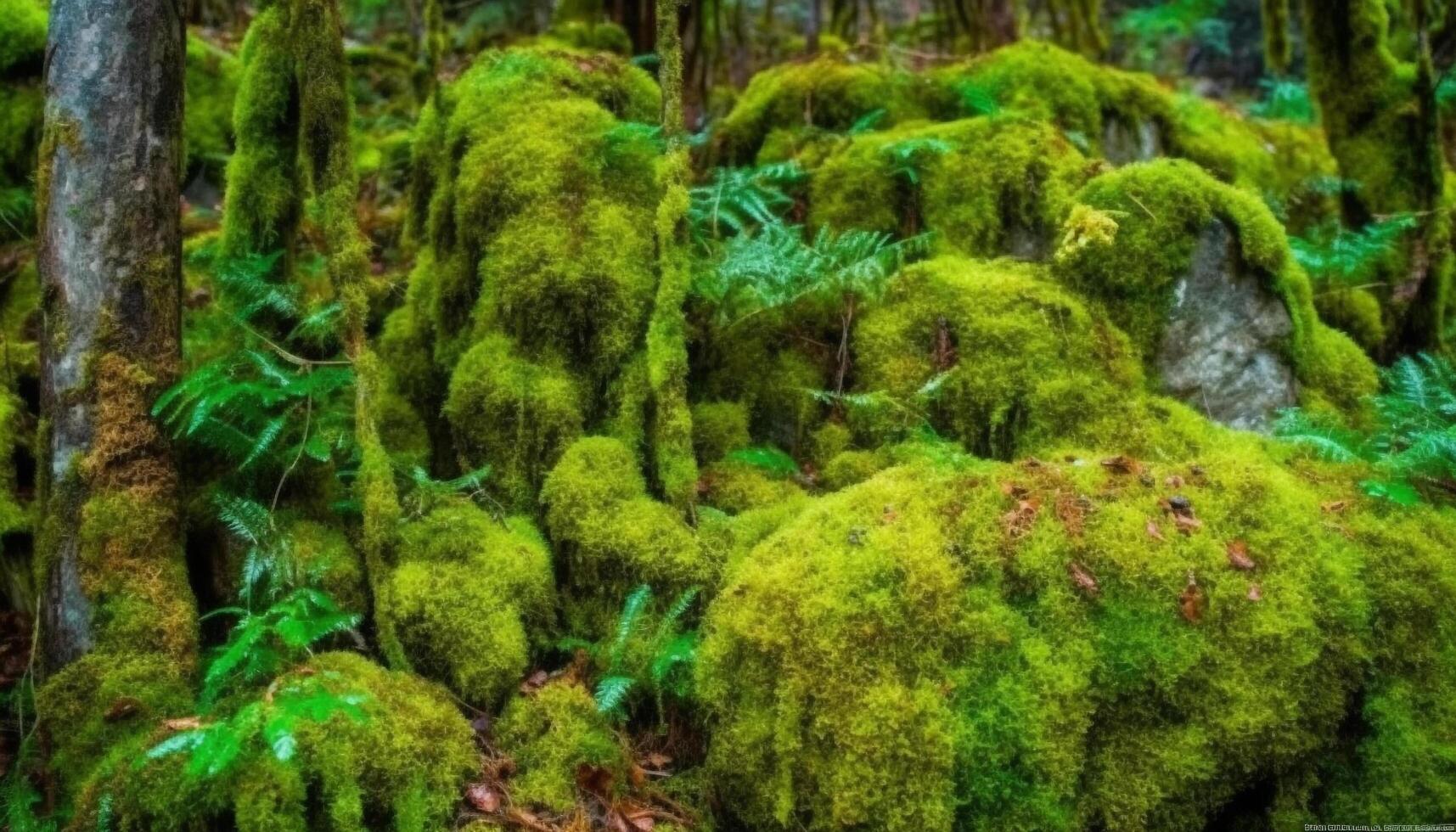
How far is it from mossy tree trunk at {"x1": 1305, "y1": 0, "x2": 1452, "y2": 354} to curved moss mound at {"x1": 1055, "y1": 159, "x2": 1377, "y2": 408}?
4.15ft

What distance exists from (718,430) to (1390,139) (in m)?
4.68

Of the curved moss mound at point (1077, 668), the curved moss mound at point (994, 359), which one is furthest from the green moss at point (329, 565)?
the curved moss mound at point (994, 359)

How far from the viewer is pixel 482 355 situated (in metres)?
4.74

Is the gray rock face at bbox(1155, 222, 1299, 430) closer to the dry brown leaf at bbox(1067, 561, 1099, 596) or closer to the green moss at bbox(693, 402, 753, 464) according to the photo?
the dry brown leaf at bbox(1067, 561, 1099, 596)

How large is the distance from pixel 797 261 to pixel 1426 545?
283 centimetres

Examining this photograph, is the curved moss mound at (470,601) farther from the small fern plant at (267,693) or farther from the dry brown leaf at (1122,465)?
the dry brown leaf at (1122,465)

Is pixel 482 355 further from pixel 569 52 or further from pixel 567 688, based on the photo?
pixel 569 52

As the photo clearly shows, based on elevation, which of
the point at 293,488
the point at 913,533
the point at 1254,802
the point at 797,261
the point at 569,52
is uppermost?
the point at 569,52

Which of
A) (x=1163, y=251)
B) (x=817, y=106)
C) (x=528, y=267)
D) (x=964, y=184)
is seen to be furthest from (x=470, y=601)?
(x=817, y=106)

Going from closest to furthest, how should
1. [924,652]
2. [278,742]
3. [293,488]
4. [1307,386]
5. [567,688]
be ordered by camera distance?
1. [278,742]
2. [924,652]
3. [567,688]
4. [293,488]
5. [1307,386]

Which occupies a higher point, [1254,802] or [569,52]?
[569,52]

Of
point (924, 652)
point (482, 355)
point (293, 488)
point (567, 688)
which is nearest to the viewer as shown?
point (924, 652)

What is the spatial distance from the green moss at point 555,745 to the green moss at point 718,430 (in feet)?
4.84

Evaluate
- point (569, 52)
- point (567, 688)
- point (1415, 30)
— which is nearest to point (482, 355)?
point (567, 688)
